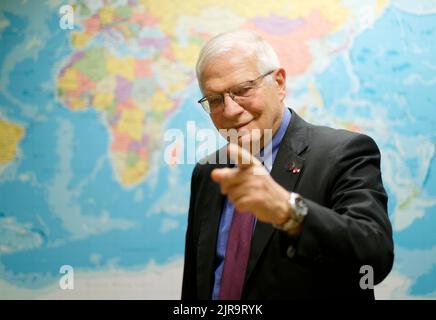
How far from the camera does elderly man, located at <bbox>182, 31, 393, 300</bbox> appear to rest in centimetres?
81

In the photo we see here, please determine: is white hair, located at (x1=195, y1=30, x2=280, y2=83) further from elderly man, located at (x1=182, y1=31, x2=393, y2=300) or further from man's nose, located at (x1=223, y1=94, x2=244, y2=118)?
man's nose, located at (x1=223, y1=94, x2=244, y2=118)

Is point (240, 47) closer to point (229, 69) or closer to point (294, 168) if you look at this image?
point (229, 69)

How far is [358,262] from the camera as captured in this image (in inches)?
33.4

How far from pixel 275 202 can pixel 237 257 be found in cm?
38

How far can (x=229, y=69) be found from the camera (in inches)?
47.6

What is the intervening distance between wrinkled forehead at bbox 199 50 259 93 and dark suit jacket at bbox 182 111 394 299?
196 mm

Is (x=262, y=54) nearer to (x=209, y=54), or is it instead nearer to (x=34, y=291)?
(x=209, y=54)

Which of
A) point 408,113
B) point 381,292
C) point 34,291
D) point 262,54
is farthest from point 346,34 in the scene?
point 34,291

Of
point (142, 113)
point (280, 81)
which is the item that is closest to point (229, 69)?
point (280, 81)

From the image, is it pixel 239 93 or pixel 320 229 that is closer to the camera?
pixel 320 229

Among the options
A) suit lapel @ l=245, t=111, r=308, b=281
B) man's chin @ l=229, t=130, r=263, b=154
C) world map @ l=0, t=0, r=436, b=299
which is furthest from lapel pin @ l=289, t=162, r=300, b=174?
world map @ l=0, t=0, r=436, b=299

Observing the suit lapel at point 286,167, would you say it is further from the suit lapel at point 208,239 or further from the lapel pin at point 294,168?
the suit lapel at point 208,239
